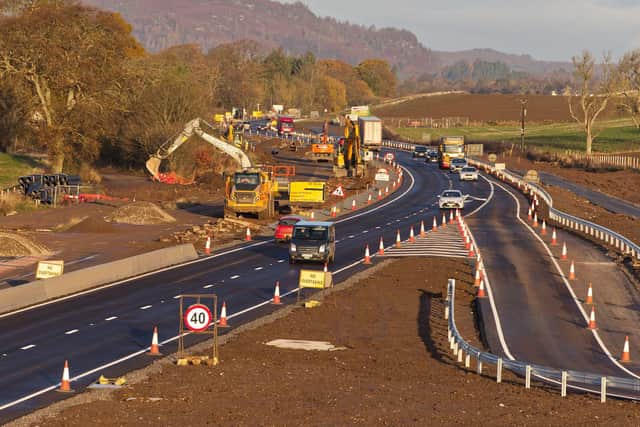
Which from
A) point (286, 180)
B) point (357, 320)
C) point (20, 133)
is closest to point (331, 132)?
point (20, 133)

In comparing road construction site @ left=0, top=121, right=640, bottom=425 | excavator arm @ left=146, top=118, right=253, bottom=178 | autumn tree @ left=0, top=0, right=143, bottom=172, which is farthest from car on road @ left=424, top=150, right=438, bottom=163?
road construction site @ left=0, top=121, right=640, bottom=425

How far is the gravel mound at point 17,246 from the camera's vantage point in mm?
52625

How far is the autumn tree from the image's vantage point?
95.0m

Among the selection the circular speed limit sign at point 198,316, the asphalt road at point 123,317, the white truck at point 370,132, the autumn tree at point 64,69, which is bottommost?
the asphalt road at point 123,317

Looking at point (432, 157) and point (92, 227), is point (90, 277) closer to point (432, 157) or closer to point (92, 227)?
point (92, 227)

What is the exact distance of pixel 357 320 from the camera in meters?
38.9

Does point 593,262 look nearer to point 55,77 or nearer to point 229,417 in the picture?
point 229,417

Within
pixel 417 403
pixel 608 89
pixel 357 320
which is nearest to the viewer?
pixel 417 403

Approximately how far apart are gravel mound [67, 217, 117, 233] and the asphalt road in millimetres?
9416

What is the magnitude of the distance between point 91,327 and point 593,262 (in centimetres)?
2827

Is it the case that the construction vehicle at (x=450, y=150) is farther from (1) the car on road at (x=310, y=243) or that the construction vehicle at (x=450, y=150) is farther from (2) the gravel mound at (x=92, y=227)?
(1) the car on road at (x=310, y=243)

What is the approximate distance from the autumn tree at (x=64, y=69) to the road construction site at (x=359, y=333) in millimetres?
37092

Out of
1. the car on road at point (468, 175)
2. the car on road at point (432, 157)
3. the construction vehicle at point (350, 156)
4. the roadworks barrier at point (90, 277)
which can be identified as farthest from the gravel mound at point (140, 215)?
the car on road at point (432, 157)

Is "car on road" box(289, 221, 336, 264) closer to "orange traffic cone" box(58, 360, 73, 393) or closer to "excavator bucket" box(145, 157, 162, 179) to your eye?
"orange traffic cone" box(58, 360, 73, 393)
